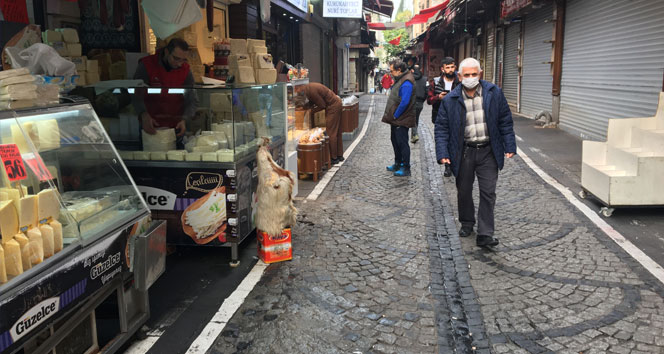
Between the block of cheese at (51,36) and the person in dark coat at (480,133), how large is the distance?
13.8 ft

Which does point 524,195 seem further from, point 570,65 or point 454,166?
point 570,65

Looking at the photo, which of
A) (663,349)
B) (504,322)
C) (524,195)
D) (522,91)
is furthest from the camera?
(522,91)

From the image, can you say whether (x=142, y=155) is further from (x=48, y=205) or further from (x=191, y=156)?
(x=48, y=205)

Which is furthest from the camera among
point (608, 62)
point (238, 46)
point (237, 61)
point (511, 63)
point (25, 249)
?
point (511, 63)

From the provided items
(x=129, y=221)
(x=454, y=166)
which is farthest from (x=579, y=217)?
(x=129, y=221)

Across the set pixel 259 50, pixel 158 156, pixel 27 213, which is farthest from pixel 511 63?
pixel 27 213

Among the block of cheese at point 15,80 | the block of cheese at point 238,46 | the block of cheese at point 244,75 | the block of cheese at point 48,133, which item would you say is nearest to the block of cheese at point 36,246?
the block of cheese at point 48,133

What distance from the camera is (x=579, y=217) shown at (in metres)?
6.46

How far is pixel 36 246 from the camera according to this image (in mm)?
2844

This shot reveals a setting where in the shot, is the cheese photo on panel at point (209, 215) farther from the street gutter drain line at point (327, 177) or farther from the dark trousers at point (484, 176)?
the street gutter drain line at point (327, 177)

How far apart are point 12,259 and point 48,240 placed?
26cm

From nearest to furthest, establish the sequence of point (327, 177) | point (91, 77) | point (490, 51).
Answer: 1. point (91, 77)
2. point (327, 177)
3. point (490, 51)

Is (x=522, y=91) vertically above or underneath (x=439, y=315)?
above

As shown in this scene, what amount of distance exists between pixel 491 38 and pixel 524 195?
751 inches
